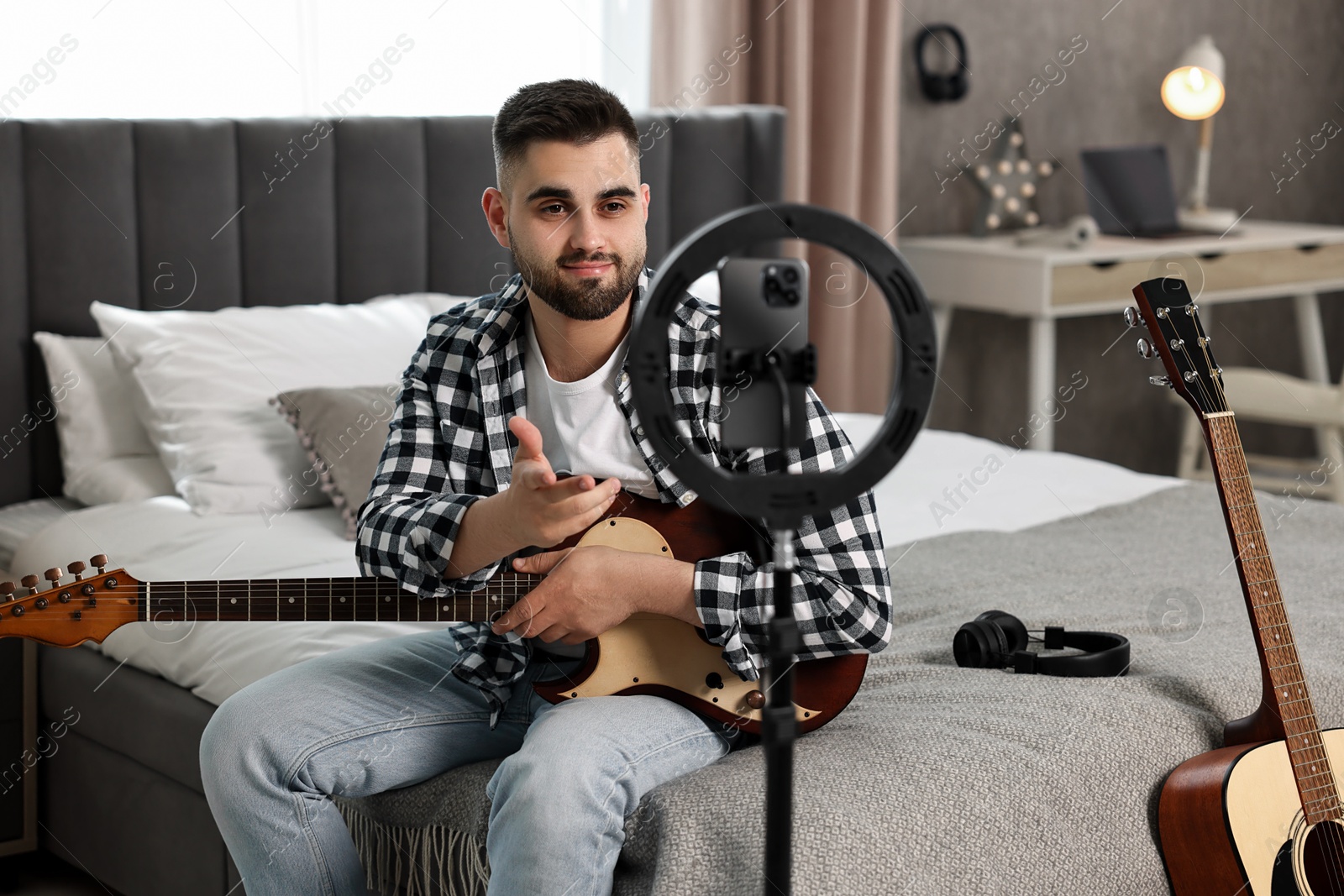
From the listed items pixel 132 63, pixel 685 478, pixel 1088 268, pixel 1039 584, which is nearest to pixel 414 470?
pixel 685 478

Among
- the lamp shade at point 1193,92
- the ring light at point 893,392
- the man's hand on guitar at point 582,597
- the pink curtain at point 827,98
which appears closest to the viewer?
the ring light at point 893,392

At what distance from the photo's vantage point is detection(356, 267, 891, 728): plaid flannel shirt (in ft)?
3.64

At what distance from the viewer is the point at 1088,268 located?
3.05 metres

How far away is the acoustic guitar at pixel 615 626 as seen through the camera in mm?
1144

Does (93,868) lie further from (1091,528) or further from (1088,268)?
(1088,268)

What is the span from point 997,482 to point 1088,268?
1.07 metres

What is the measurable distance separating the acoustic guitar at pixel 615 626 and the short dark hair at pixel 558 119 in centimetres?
33

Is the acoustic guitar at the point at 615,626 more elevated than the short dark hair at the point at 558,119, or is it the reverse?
the short dark hair at the point at 558,119

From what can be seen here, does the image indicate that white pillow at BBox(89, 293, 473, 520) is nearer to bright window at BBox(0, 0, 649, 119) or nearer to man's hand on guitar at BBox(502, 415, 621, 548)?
bright window at BBox(0, 0, 649, 119)

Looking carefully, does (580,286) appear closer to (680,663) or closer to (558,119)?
(558,119)

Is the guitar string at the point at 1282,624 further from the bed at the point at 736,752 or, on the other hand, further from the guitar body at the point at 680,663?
the guitar body at the point at 680,663

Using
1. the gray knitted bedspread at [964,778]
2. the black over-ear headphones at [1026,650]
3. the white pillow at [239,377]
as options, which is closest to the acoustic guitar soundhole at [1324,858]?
the gray knitted bedspread at [964,778]

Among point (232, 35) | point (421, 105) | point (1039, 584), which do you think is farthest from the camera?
point (421, 105)

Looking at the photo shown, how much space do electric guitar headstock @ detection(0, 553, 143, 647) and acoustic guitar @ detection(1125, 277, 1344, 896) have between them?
2.98 ft
